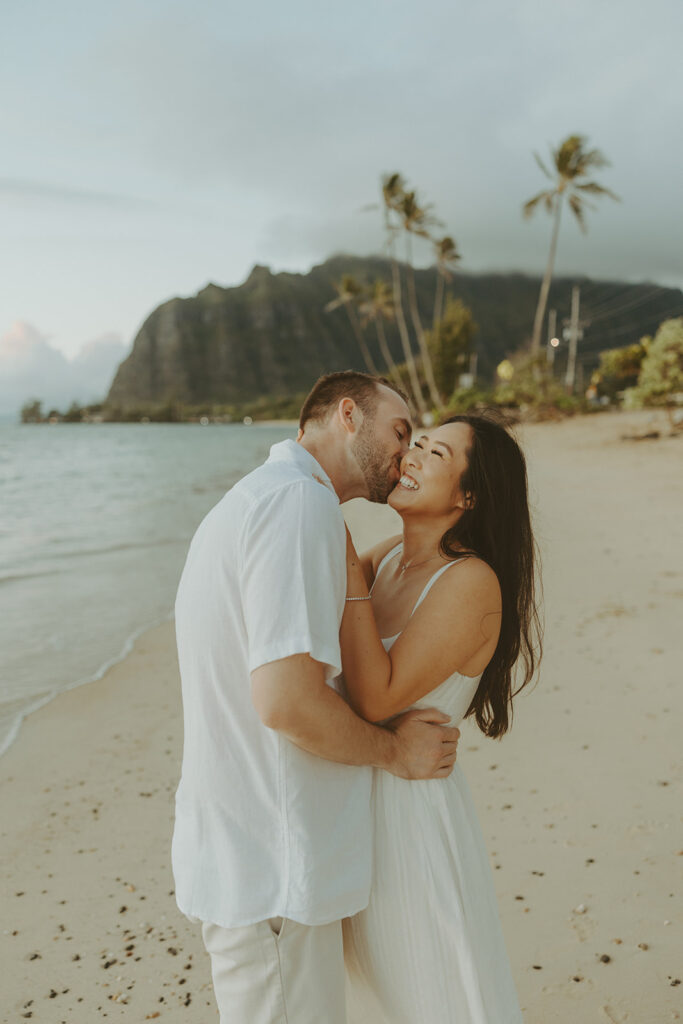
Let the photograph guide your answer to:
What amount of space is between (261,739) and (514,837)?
2864 mm

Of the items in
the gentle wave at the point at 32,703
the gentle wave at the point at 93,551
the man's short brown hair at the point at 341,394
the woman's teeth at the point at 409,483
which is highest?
the man's short brown hair at the point at 341,394

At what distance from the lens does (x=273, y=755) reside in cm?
168

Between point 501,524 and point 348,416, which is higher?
point 348,416

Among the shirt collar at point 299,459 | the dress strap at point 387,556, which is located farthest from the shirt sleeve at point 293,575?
the dress strap at point 387,556

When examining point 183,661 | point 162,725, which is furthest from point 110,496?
point 183,661

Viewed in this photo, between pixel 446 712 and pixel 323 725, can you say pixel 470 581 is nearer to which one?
pixel 446 712

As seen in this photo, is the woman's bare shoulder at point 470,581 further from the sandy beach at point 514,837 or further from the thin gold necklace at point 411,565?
the sandy beach at point 514,837

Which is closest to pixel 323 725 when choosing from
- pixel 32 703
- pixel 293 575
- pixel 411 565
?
pixel 293 575

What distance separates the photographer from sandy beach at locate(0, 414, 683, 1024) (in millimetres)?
3119

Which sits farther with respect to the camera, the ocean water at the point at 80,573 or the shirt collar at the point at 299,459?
the ocean water at the point at 80,573

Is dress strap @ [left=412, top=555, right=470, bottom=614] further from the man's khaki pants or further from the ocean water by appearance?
the ocean water

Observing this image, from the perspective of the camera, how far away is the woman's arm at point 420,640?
5.82ft

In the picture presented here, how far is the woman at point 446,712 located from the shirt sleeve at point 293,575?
19 centimetres

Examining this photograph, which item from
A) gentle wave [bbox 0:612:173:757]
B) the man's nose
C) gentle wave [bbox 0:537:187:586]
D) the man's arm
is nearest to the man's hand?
the man's arm
